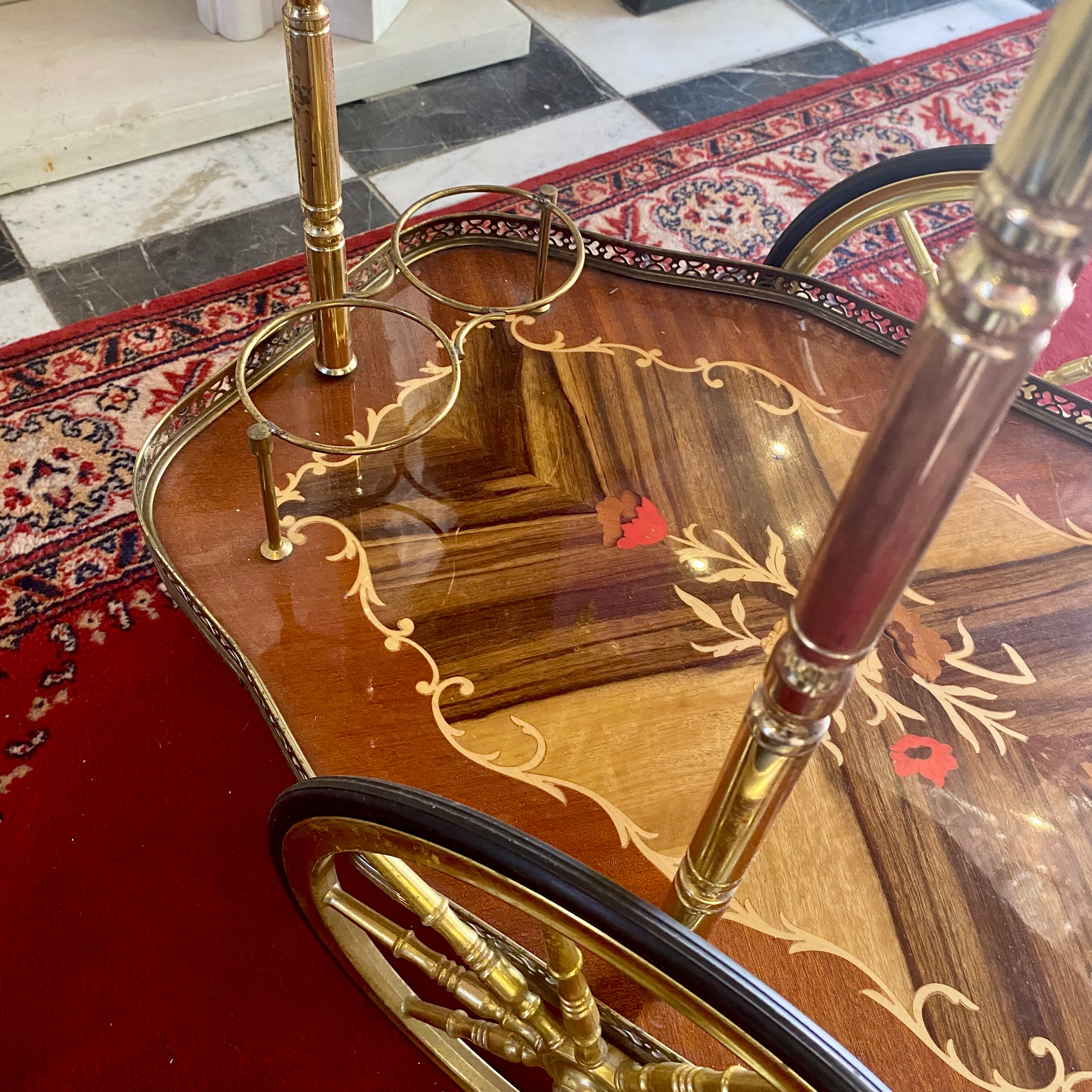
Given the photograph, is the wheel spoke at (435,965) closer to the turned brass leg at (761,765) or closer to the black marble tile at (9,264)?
the turned brass leg at (761,765)

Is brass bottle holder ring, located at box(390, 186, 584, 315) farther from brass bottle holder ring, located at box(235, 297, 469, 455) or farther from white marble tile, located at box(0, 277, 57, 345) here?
white marble tile, located at box(0, 277, 57, 345)

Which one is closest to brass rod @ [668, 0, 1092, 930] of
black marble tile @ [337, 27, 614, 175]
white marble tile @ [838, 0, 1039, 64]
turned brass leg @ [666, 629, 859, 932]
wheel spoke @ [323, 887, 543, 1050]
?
turned brass leg @ [666, 629, 859, 932]

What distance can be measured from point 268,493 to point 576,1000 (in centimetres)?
36

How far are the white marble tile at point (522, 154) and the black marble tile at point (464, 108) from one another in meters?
0.02

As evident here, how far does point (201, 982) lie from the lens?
0.80 m

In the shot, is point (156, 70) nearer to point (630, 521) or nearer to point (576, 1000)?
point (630, 521)

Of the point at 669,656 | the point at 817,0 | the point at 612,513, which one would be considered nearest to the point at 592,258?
the point at 612,513

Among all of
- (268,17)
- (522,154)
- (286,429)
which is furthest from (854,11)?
(286,429)

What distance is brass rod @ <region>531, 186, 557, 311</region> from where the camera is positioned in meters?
0.80

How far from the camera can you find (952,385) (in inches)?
9.2

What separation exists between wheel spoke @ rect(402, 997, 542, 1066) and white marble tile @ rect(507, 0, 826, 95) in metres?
1.45

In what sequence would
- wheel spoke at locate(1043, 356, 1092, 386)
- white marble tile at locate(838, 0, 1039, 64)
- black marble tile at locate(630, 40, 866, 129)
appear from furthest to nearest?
white marble tile at locate(838, 0, 1039, 64)
black marble tile at locate(630, 40, 866, 129)
wheel spoke at locate(1043, 356, 1092, 386)

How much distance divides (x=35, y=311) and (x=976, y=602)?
110 centimetres

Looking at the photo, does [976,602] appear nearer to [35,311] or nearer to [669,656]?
[669,656]
